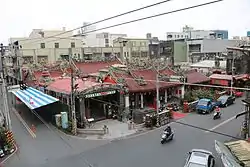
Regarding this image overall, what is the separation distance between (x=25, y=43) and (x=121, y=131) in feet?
118

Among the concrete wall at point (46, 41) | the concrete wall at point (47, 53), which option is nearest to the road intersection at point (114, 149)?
the concrete wall at point (47, 53)

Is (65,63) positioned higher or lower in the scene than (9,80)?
higher

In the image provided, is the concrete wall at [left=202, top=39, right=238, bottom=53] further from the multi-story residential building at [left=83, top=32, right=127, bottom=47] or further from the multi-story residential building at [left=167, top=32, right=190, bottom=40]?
the multi-story residential building at [left=83, top=32, right=127, bottom=47]

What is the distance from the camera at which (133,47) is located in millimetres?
59250

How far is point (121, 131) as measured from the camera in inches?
763

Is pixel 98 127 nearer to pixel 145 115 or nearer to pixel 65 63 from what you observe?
pixel 145 115

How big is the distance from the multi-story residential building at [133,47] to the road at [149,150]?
36735 mm

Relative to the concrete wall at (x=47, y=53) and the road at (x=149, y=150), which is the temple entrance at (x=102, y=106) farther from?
the concrete wall at (x=47, y=53)

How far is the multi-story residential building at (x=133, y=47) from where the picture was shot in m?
56.1

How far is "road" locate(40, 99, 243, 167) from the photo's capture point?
14312mm

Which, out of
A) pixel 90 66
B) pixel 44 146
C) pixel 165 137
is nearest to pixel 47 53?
pixel 90 66

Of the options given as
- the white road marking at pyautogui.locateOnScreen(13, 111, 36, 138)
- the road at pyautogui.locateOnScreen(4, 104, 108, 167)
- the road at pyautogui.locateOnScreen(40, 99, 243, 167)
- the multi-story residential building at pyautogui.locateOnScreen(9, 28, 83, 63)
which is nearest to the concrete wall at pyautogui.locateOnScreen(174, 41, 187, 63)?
the multi-story residential building at pyautogui.locateOnScreen(9, 28, 83, 63)

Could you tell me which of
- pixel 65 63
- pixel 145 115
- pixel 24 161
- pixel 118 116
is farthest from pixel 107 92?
pixel 65 63

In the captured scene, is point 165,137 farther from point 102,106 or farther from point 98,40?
point 98,40
